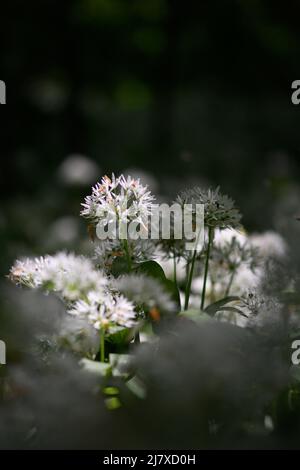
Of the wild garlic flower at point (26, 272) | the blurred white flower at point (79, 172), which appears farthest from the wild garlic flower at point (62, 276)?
the blurred white flower at point (79, 172)

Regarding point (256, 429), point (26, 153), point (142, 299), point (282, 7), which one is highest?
point (282, 7)

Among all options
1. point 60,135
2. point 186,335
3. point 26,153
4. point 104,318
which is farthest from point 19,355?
point 60,135

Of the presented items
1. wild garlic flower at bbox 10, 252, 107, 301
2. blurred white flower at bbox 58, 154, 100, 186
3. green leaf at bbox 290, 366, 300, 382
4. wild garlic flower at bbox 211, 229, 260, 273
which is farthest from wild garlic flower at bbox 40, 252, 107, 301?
blurred white flower at bbox 58, 154, 100, 186

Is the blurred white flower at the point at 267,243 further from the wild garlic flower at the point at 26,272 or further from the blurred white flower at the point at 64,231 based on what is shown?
the blurred white flower at the point at 64,231

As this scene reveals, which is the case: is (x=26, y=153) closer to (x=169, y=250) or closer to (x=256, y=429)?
(x=169, y=250)

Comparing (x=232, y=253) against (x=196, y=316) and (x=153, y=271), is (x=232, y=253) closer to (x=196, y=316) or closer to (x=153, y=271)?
(x=153, y=271)

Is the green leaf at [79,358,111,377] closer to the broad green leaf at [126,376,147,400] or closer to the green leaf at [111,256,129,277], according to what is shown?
the broad green leaf at [126,376,147,400]

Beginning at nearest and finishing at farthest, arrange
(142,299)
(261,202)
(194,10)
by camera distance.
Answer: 1. (142,299)
2. (261,202)
3. (194,10)
